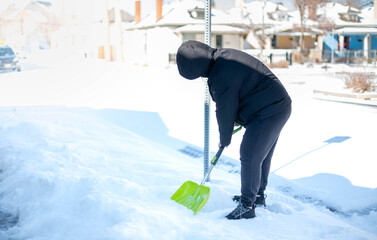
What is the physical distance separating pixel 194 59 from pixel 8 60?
85.2 feet

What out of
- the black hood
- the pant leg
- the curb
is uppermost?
the black hood

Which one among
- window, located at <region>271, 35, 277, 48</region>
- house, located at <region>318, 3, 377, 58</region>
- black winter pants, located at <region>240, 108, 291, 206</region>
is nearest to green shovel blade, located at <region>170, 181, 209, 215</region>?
black winter pants, located at <region>240, 108, 291, 206</region>

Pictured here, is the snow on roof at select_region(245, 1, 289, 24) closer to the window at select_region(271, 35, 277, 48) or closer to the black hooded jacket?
the window at select_region(271, 35, 277, 48)

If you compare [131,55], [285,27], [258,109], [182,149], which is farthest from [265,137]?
[131,55]

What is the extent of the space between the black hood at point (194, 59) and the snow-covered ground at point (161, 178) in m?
1.24

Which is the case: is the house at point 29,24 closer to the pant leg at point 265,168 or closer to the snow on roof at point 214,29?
the snow on roof at point 214,29

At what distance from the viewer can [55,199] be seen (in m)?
4.02

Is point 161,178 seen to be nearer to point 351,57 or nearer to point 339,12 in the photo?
point 351,57

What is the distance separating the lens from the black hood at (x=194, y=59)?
3273 millimetres

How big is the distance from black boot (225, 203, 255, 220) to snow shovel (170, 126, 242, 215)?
0.27m

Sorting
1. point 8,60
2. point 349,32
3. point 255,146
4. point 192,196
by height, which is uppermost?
point 349,32

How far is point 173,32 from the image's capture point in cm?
3700

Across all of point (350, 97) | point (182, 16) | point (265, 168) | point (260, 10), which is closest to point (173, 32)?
point (182, 16)

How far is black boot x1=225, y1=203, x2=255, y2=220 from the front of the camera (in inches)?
143
